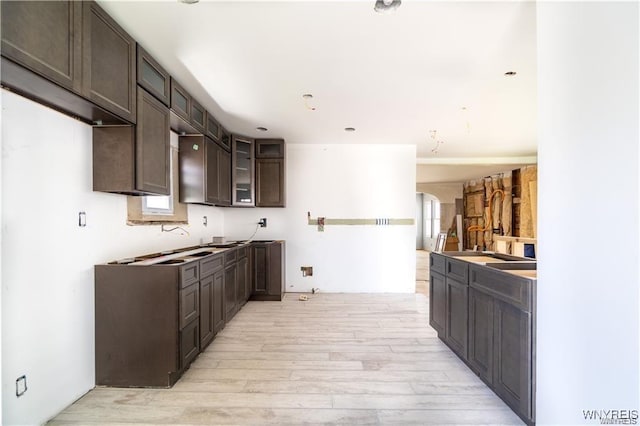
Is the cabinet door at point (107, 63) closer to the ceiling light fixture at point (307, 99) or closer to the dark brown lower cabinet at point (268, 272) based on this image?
the ceiling light fixture at point (307, 99)

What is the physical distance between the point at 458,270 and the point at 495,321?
2.03ft

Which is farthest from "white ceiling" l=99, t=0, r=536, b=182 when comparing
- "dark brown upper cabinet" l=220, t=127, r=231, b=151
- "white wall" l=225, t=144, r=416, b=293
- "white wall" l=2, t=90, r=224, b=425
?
"white wall" l=225, t=144, r=416, b=293

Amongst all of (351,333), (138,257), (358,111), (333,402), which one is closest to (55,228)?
(138,257)

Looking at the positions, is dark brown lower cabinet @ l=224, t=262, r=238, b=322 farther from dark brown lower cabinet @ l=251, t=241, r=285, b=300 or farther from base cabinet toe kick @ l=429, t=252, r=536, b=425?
base cabinet toe kick @ l=429, t=252, r=536, b=425

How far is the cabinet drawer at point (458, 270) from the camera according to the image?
2508mm

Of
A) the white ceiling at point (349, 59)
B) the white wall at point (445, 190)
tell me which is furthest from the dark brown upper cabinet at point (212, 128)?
the white wall at point (445, 190)

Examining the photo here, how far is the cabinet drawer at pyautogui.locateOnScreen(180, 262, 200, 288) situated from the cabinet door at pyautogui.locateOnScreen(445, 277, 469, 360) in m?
2.34

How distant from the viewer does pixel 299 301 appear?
4.57 meters

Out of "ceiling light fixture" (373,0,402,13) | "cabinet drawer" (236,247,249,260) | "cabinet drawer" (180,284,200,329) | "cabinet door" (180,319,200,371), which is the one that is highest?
"ceiling light fixture" (373,0,402,13)

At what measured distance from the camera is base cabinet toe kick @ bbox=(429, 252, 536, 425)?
1760 mm

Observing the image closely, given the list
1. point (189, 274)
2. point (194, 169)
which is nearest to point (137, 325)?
point (189, 274)

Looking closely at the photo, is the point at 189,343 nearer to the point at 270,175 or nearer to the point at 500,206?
the point at 270,175

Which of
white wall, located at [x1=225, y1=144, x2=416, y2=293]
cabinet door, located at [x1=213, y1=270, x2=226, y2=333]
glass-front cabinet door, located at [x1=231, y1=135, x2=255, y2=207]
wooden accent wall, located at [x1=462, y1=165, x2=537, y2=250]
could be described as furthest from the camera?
wooden accent wall, located at [x1=462, y1=165, x2=537, y2=250]

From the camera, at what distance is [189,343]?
244 centimetres
